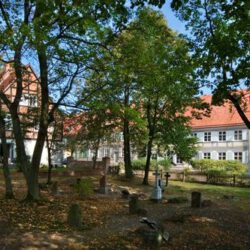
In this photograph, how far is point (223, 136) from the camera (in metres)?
64.7

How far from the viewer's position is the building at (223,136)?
61.8m

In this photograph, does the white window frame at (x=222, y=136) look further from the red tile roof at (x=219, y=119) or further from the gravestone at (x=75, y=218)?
the gravestone at (x=75, y=218)

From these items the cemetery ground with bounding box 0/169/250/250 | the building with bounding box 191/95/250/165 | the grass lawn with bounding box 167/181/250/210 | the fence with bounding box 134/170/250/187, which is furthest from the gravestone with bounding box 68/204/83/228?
the building with bounding box 191/95/250/165

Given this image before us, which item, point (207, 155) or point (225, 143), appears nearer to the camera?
point (225, 143)

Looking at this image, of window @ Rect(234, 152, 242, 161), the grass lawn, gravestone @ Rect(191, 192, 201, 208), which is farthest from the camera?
window @ Rect(234, 152, 242, 161)

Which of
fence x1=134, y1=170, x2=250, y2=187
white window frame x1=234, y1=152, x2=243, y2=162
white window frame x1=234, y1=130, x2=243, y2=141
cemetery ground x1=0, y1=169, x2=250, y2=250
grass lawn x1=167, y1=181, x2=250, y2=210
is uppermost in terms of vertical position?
white window frame x1=234, y1=130, x2=243, y2=141

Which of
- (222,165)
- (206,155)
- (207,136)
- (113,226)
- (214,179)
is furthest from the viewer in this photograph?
(207,136)

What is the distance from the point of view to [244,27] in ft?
42.6

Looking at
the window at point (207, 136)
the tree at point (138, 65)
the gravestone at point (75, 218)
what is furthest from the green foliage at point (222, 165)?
the gravestone at point (75, 218)

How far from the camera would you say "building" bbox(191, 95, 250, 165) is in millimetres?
61750

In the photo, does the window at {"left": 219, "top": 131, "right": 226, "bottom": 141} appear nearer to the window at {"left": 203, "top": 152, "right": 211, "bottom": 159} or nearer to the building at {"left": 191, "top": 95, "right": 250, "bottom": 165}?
the building at {"left": 191, "top": 95, "right": 250, "bottom": 165}

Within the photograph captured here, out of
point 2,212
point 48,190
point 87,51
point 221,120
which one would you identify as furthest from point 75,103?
point 221,120

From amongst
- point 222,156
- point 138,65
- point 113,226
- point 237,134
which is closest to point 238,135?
point 237,134

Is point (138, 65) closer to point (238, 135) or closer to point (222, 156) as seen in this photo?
point (238, 135)
